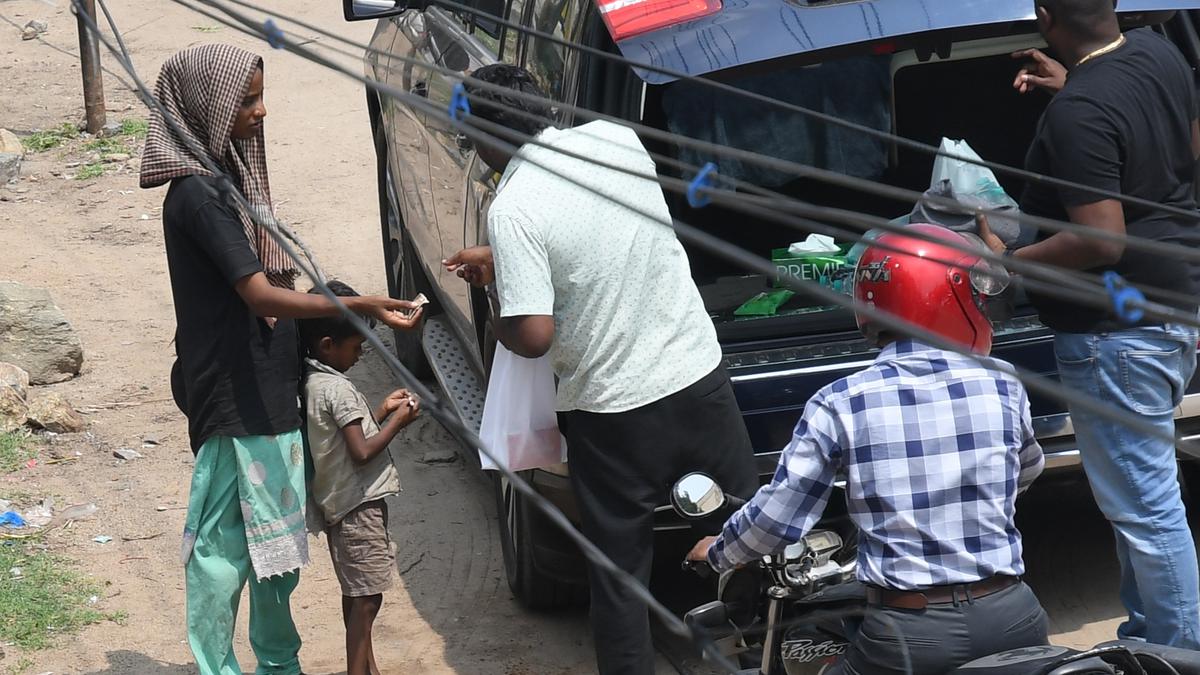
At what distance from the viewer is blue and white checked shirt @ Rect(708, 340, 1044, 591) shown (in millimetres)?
2744

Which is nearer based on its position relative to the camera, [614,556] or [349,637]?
[614,556]

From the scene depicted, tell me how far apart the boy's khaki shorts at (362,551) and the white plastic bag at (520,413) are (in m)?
0.46

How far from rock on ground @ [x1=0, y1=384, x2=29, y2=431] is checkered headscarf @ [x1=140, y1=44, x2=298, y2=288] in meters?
2.62

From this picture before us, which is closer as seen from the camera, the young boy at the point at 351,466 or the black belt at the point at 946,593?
the black belt at the point at 946,593

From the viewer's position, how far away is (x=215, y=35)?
1241 cm

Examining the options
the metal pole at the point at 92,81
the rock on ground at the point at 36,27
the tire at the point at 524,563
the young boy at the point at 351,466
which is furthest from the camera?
the rock on ground at the point at 36,27

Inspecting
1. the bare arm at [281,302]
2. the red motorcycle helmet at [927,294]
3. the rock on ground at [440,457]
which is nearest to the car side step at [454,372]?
the rock on ground at [440,457]

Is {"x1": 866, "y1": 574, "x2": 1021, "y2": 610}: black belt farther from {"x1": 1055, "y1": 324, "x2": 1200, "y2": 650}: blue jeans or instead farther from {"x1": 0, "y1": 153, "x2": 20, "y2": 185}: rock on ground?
{"x1": 0, "y1": 153, "x2": 20, "y2": 185}: rock on ground

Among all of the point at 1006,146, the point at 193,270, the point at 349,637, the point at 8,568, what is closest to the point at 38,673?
the point at 8,568

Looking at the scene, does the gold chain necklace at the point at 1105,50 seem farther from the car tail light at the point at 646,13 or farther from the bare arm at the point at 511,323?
the bare arm at the point at 511,323

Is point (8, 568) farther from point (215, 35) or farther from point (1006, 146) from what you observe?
point (215, 35)

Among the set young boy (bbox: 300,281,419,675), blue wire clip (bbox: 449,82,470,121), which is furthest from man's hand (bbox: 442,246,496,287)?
blue wire clip (bbox: 449,82,470,121)

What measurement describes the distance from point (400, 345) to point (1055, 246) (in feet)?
12.2

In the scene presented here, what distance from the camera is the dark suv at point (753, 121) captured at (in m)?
4.05
